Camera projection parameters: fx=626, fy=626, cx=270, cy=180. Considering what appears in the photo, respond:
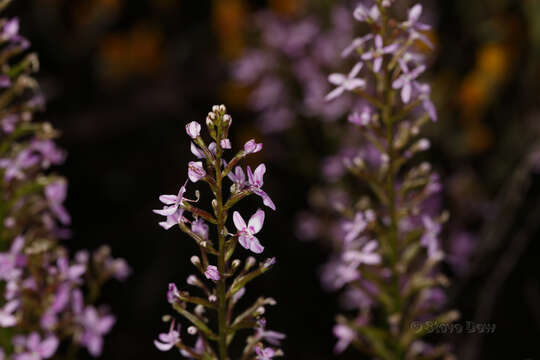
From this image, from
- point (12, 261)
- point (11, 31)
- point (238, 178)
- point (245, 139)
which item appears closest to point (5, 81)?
point (11, 31)

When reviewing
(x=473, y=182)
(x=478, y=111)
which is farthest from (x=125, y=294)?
(x=478, y=111)

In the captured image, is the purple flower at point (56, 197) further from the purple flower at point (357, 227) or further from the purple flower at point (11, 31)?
the purple flower at point (357, 227)

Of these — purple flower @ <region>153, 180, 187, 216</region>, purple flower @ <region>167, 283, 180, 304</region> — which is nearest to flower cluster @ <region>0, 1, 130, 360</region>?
purple flower @ <region>167, 283, 180, 304</region>

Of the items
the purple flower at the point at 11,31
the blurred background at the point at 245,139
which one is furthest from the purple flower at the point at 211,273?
the blurred background at the point at 245,139

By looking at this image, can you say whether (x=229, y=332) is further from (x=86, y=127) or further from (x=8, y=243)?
(x=86, y=127)

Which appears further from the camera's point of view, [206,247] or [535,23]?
[535,23]

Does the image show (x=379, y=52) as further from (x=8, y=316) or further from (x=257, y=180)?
(x=8, y=316)
